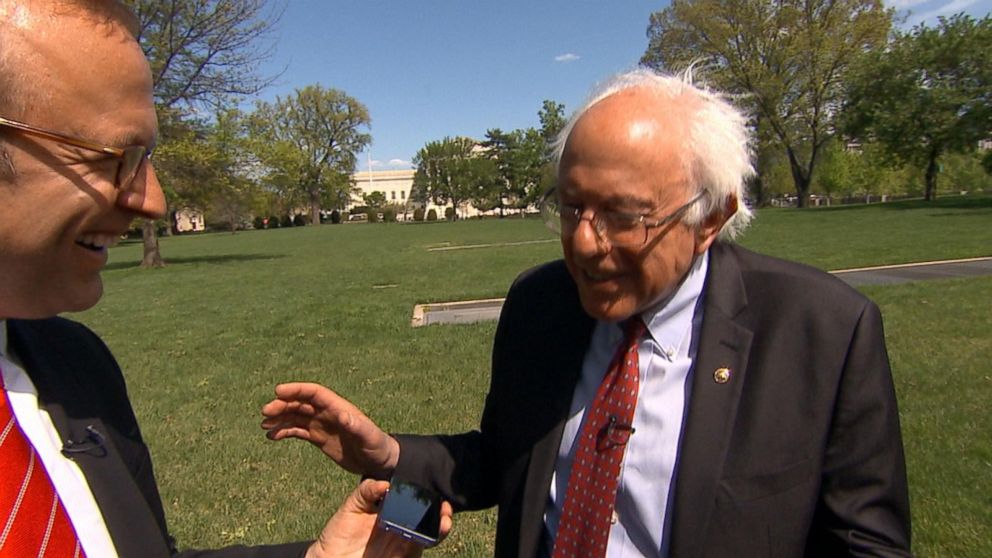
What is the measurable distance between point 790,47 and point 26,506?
48386 millimetres

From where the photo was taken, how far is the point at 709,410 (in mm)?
1785

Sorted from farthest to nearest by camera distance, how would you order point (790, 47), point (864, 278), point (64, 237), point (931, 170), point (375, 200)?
point (375, 200) → point (790, 47) → point (931, 170) → point (864, 278) → point (64, 237)

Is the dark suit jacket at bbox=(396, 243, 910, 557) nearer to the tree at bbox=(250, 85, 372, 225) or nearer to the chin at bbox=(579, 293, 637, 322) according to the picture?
the chin at bbox=(579, 293, 637, 322)

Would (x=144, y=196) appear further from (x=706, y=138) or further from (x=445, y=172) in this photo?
(x=445, y=172)

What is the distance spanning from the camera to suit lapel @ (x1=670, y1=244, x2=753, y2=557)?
1725 millimetres

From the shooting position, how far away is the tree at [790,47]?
42.8 metres

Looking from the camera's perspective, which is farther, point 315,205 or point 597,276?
point 315,205

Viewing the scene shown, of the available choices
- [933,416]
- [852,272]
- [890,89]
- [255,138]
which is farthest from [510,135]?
[933,416]

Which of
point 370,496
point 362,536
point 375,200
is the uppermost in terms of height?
point 375,200

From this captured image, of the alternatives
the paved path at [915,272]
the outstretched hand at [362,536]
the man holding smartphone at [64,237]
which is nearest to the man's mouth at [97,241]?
the man holding smartphone at [64,237]

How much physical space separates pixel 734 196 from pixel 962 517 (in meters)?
3.10

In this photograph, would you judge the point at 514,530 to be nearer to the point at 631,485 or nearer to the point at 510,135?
the point at 631,485

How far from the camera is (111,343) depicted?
9938 mm

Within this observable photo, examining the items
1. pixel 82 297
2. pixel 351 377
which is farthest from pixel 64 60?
pixel 351 377
